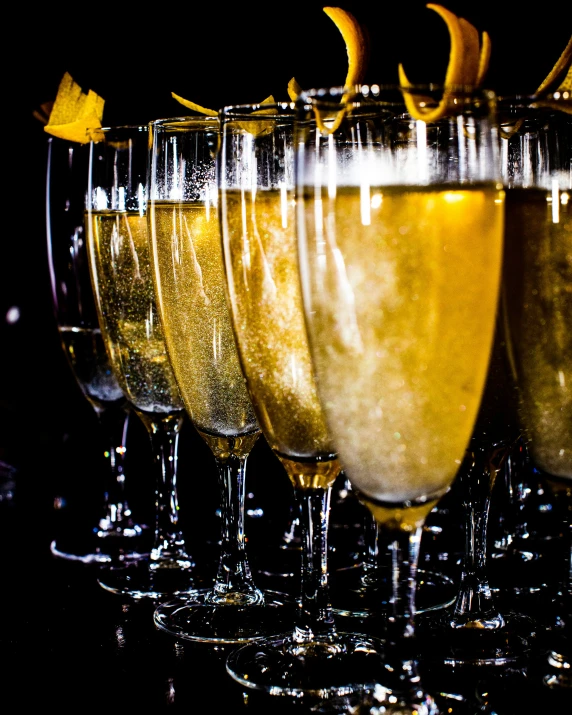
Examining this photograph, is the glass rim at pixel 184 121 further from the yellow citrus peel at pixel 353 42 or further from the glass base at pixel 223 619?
the glass base at pixel 223 619

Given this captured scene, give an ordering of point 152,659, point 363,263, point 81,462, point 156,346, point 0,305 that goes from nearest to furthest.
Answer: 1. point 363,263
2. point 152,659
3. point 156,346
4. point 81,462
5. point 0,305

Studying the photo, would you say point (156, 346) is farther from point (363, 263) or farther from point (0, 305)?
point (0, 305)

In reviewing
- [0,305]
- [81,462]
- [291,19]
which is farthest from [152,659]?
[291,19]

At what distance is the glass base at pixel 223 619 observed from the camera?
1.84ft

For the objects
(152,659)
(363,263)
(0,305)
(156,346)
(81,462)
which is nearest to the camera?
(363,263)

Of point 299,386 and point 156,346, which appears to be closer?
point 299,386

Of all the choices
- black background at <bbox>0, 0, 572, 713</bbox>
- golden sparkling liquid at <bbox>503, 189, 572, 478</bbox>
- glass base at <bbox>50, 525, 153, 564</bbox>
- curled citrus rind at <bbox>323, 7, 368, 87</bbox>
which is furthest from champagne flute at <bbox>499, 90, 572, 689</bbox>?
black background at <bbox>0, 0, 572, 713</bbox>

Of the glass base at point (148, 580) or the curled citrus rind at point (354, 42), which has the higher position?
the curled citrus rind at point (354, 42)

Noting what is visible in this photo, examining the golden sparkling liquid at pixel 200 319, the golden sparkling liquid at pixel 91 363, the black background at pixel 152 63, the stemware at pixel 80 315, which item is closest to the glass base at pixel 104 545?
the stemware at pixel 80 315

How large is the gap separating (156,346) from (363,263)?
1.04ft

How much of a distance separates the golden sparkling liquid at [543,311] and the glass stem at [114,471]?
467 millimetres

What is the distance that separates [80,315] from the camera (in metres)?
0.85

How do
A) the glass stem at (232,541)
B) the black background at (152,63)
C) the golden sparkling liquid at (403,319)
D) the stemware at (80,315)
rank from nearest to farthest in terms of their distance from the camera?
1. the golden sparkling liquid at (403,319)
2. the glass stem at (232,541)
3. the stemware at (80,315)
4. the black background at (152,63)

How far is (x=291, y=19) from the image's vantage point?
154 centimetres
